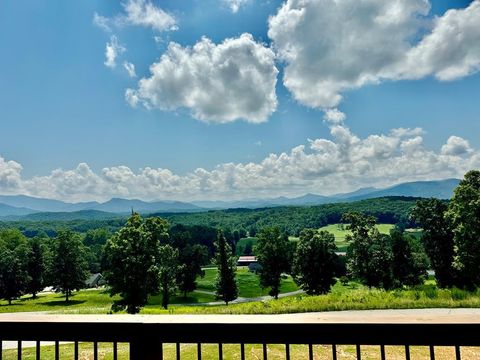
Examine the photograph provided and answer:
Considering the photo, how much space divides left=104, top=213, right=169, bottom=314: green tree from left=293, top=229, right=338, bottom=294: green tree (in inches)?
574

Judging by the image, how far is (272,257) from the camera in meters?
38.9

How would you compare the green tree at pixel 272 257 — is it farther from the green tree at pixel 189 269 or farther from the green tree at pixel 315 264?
the green tree at pixel 189 269

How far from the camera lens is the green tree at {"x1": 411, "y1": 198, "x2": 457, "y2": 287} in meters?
30.4

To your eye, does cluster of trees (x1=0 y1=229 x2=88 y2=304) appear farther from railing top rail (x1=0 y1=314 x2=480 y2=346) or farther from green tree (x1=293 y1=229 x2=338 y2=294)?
railing top rail (x1=0 y1=314 x2=480 y2=346)

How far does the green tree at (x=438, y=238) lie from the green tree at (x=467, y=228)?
421 cm

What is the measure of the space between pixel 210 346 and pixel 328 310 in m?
6.64

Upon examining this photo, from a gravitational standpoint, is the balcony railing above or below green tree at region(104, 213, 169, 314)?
above

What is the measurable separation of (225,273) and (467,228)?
25662mm

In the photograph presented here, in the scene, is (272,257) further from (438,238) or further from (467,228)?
(467,228)

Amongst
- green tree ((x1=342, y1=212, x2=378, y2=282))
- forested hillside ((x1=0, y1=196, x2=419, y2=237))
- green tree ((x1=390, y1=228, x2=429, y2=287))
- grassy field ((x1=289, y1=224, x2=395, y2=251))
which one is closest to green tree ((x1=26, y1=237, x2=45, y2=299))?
green tree ((x1=342, y1=212, x2=378, y2=282))

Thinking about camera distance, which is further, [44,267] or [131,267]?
[44,267]

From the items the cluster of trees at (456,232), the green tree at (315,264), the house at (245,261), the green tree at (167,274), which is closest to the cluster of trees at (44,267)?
the green tree at (167,274)

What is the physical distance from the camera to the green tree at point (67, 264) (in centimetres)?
4556

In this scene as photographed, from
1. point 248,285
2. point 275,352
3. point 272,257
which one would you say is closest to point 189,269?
point 248,285
